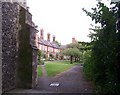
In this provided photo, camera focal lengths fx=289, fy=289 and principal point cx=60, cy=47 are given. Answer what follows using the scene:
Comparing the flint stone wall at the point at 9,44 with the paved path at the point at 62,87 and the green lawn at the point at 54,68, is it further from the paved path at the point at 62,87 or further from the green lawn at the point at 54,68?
the green lawn at the point at 54,68

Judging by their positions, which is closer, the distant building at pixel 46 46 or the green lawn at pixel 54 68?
the green lawn at pixel 54 68

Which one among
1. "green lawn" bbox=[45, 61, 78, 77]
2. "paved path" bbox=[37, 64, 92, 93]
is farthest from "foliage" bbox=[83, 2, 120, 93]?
"green lawn" bbox=[45, 61, 78, 77]

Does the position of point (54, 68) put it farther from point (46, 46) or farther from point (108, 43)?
point (46, 46)

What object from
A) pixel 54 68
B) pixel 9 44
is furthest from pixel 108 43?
pixel 54 68

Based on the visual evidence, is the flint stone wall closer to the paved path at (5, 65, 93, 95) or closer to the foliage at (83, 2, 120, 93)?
the paved path at (5, 65, 93, 95)

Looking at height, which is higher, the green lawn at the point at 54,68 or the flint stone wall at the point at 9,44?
the flint stone wall at the point at 9,44

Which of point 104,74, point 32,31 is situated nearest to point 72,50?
point 32,31

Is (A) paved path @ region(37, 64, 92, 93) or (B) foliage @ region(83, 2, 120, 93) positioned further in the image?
(A) paved path @ region(37, 64, 92, 93)

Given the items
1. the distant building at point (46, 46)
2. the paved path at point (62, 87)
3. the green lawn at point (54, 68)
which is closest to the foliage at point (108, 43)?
the paved path at point (62, 87)

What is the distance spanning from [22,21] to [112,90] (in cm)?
1056

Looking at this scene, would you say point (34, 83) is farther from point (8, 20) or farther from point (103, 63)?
point (103, 63)

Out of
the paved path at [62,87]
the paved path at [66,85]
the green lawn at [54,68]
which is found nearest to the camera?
the paved path at [62,87]

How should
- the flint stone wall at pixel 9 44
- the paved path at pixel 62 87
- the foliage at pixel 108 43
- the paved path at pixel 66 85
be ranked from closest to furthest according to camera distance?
the foliage at pixel 108 43 < the flint stone wall at pixel 9 44 < the paved path at pixel 62 87 < the paved path at pixel 66 85

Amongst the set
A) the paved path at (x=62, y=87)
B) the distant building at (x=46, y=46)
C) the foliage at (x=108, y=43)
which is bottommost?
the paved path at (x=62, y=87)
